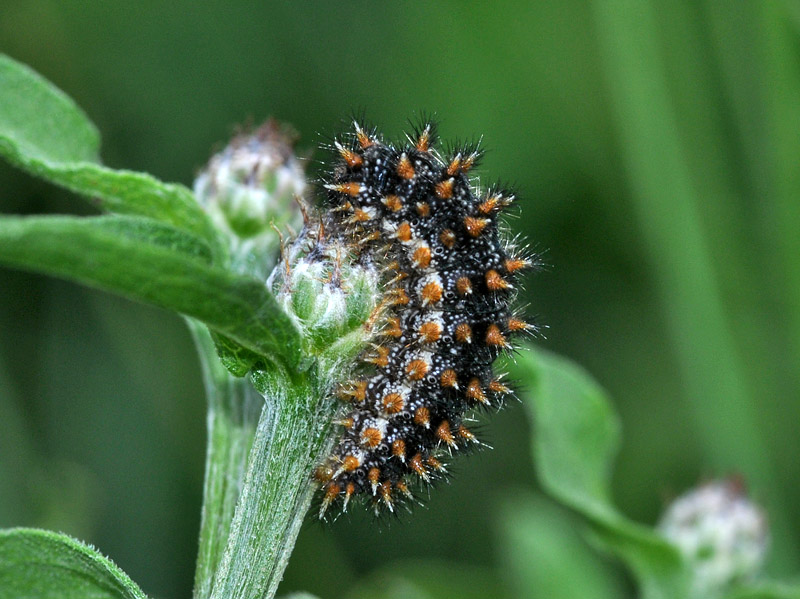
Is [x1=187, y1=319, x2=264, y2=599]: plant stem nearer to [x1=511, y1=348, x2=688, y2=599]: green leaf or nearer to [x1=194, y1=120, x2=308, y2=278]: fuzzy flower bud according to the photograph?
[x1=194, y1=120, x2=308, y2=278]: fuzzy flower bud

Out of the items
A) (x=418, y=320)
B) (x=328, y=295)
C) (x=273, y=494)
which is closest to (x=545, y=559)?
(x=418, y=320)

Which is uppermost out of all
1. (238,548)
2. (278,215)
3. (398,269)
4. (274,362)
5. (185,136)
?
(185,136)

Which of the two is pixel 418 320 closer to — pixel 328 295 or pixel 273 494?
pixel 328 295

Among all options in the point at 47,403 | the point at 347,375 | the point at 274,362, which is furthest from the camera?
the point at 47,403

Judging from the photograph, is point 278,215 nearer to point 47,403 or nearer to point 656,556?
point 656,556

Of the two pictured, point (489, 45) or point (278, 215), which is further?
point (489, 45)

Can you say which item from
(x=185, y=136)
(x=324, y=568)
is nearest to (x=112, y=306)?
(x=185, y=136)

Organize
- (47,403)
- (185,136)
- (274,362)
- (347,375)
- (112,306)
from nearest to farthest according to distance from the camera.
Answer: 1. (274,362)
2. (347,375)
3. (47,403)
4. (112,306)
5. (185,136)
